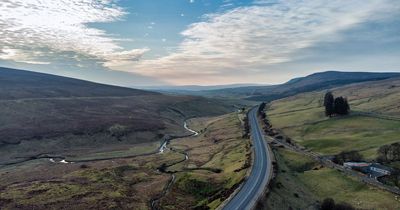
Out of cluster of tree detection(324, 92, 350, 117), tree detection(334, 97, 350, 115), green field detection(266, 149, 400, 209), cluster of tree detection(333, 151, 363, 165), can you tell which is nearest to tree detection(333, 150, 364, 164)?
→ cluster of tree detection(333, 151, 363, 165)

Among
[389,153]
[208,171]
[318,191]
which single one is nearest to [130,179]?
[208,171]

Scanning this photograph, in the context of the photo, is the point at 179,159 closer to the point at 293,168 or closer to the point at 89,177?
the point at 89,177

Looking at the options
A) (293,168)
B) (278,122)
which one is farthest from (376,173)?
(278,122)

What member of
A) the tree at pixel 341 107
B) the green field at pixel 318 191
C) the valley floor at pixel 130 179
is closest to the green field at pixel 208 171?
the valley floor at pixel 130 179

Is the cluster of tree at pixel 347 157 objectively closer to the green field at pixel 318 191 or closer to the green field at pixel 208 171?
the green field at pixel 318 191

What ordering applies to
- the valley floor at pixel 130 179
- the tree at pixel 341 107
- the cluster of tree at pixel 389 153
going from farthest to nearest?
the tree at pixel 341 107, the cluster of tree at pixel 389 153, the valley floor at pixel 130 179

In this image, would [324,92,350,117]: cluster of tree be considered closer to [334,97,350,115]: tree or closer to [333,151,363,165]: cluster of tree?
[334,97,350,115]: tree

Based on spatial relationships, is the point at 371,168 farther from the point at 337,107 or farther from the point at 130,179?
the point at 337,107
